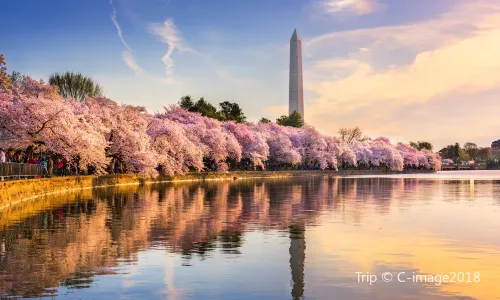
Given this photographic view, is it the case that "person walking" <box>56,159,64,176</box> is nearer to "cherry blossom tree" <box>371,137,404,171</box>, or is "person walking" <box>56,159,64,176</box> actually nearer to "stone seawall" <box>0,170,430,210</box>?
"stone seawall" <box>0,170,430,210</box>

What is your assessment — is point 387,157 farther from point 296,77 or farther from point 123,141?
point 123,141

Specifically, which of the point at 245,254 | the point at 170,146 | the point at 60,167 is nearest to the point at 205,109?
the point at 170,146

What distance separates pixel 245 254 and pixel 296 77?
144 metres

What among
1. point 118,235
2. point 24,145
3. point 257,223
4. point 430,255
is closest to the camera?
point 430,255

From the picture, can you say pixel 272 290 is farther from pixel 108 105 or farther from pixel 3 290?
pixel 108 105

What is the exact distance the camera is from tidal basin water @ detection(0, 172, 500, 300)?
1355 cm

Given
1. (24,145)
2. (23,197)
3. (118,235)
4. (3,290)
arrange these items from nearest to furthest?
(3,290) < (118,235) < (23,197) < (24,145)

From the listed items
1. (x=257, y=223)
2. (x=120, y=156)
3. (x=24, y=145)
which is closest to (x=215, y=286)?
(x=257, y=223)

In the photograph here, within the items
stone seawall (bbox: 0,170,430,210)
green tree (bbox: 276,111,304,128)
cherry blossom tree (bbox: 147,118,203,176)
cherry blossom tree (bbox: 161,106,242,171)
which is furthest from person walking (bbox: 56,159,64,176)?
green tree (bbox: 276,111,304,128)

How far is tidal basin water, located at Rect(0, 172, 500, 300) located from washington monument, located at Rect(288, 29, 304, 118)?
12935 cm

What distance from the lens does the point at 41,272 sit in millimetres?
15258

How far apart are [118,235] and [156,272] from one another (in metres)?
7.61

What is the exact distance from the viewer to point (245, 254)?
1825 centimetres

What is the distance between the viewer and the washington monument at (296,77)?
524 feet
